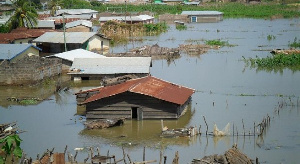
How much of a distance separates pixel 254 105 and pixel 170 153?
7.15m

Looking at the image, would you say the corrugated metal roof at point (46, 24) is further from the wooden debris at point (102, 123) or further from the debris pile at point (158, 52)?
the wooden debris at point (102, 123)

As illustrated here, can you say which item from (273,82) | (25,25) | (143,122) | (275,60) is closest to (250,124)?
(143,122)

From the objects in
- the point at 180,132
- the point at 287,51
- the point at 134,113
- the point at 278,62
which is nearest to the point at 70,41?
A: the point at 278,62

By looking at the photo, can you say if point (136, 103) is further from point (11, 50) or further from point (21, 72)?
point (11, 50)

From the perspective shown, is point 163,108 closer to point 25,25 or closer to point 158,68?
point 158,68

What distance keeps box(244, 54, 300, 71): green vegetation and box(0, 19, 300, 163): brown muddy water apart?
88 centimetres

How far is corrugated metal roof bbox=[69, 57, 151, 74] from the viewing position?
2831cm

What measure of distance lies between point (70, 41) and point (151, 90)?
17.3 m

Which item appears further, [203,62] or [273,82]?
[203,62]

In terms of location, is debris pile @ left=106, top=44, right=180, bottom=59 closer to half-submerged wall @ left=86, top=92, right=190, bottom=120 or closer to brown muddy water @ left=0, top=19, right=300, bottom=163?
brown muddy water @ left=0, top=19, right=300, bottom=163

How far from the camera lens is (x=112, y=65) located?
2908 centimetres

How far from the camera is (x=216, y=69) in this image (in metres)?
33.2

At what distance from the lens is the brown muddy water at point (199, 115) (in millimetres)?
18594

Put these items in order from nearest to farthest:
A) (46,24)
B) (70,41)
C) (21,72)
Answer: (21,72) < (70,41) < (46,24)
